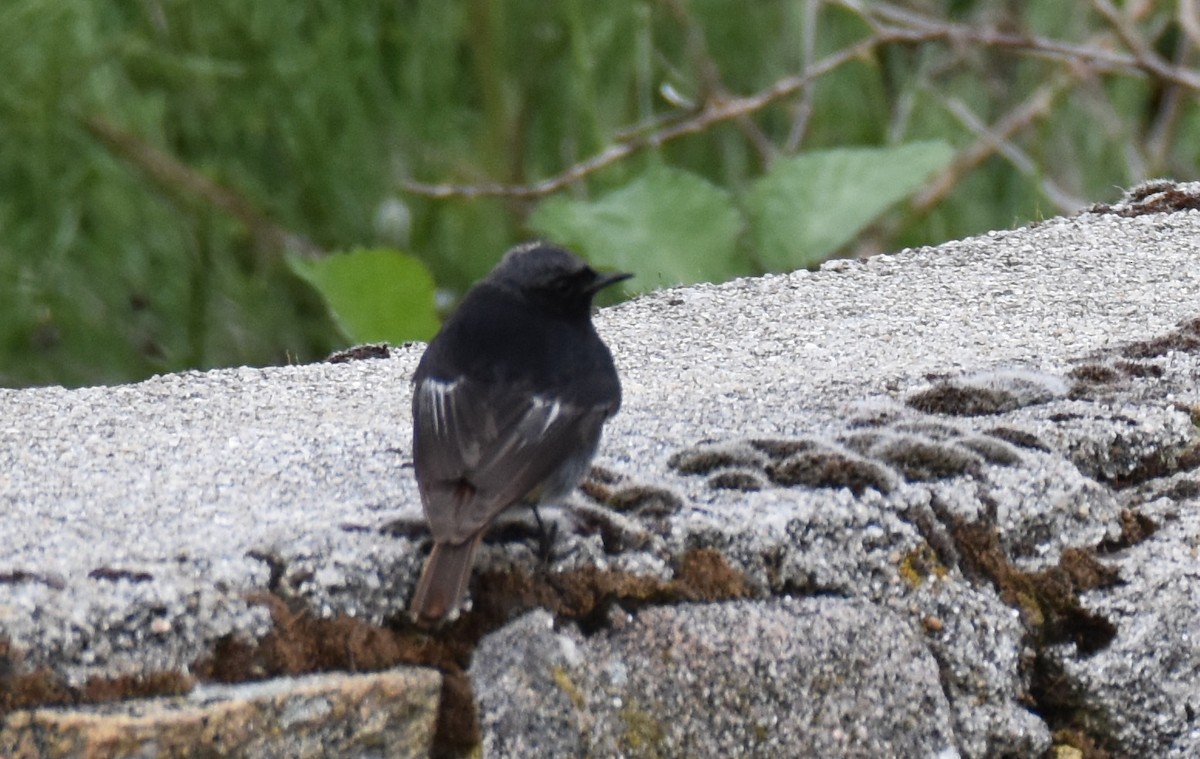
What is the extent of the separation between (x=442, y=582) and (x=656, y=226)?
2820mm

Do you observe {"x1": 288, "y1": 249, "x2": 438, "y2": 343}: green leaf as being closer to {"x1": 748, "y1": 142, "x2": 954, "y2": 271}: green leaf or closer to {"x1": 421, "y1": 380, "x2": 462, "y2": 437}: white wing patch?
{"x1": 748, "y1": 142, "x2": 954, "y2": 271}: green leaf

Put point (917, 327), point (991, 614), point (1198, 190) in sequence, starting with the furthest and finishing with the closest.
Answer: point (1198, 190) → point (917, 327) → point (991, 614)

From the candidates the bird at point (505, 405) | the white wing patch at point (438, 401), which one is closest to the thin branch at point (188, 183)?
the bird at point (505, 405)

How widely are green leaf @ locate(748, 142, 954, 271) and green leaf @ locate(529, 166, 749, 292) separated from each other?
157 millimetres

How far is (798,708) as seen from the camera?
91.7 inches

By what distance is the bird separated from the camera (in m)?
2.31

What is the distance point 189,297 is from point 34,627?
3.27 m

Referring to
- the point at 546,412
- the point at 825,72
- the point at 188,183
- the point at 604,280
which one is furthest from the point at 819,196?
the point at 546,412

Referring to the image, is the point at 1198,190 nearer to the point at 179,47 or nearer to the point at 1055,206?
the point at 1055,206

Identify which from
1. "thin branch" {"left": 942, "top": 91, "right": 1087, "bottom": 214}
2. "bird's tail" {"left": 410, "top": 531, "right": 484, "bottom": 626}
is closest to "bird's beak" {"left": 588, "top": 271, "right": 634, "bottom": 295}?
"bird's tail" {"left": 410, "top": 531, "right": 484, "bottom": 626}

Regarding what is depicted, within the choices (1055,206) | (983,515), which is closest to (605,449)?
(983,515)

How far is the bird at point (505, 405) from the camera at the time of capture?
2.31 m

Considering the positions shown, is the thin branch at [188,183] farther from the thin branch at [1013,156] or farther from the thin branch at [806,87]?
the thin branch at [1013,156]

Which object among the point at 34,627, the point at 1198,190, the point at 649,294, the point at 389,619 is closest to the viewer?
the point at 34,627
